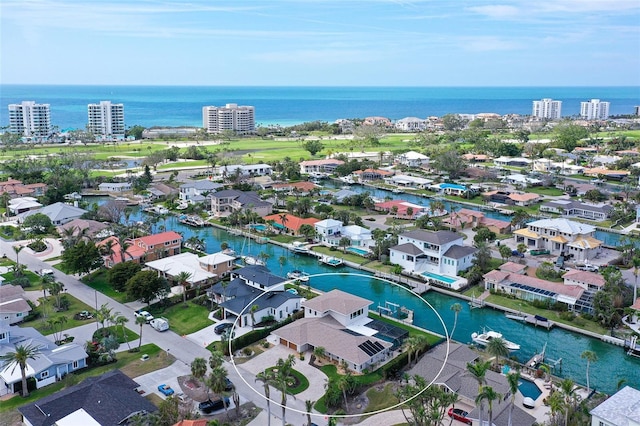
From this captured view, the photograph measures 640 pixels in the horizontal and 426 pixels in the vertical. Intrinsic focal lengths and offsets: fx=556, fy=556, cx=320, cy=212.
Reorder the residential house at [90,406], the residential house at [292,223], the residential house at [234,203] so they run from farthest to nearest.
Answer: the residential house at [234,203], the residential house at [292,223], the residential house at [90,406]

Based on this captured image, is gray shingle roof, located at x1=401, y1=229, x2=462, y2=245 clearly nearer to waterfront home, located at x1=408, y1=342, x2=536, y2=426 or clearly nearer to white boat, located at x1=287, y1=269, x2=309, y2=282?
white boat, located at x1=287, y1=269, x2=309, y2=282

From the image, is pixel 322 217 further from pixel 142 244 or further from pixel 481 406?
pixel 481 406

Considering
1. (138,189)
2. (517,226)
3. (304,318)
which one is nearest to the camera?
(304,318)

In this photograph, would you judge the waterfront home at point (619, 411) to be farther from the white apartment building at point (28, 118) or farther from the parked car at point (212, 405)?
the white apartment building at point (28, 118)

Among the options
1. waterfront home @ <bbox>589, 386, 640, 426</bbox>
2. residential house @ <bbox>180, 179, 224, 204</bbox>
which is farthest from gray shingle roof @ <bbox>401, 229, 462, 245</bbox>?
residential house @ <bbox>180, 179, 224, 204</bbox>

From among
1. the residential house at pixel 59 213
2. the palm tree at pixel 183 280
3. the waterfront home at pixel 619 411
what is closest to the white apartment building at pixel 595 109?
the residential house at pixel 59 213

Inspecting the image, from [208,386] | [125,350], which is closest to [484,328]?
[208,386]
